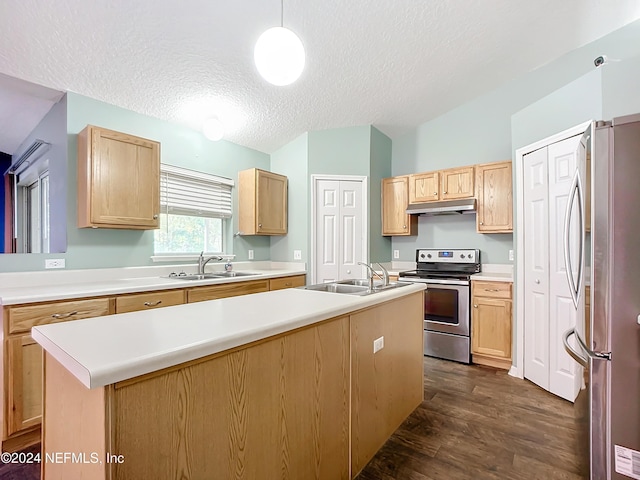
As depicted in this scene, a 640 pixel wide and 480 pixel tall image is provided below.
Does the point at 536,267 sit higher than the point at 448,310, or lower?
higher

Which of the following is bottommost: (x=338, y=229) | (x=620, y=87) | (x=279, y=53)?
(x=338, y=229)

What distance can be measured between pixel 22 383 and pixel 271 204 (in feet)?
9.07

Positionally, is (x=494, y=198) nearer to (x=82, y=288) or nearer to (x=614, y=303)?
(x=614, y=303)

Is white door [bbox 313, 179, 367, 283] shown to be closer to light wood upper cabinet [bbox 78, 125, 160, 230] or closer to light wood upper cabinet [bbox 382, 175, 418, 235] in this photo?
light wood upper cabinet [bbox 382, 175, 418, 235]

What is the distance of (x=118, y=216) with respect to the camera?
2.61 m

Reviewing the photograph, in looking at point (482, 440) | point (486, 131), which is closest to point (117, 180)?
point (482, 440)

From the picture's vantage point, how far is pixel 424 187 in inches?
158

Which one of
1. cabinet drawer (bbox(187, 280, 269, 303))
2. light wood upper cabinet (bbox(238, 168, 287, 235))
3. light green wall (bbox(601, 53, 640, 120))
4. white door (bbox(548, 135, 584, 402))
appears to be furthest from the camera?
light wood upper cabinet (bbox(238, 168, 287, 235))

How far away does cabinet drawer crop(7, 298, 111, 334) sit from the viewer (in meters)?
1.84

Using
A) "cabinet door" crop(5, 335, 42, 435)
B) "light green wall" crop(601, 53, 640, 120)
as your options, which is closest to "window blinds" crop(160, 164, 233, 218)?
"cabinet door" crop(5, 335, 42, 435)

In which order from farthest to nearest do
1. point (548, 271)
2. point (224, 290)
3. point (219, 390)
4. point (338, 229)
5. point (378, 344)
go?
1. point (338, 229)
2. point (224, 290)
3. point (548, 271)
4. point (378, 344)
5. point (219, 390)

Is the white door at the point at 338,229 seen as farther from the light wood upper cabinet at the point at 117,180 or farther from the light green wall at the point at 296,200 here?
the light wood upper cabinet at the point at 117,180

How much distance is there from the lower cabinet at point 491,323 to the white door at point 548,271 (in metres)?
0.20

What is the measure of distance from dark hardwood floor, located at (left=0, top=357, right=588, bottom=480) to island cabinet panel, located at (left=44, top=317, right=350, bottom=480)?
0.51m
